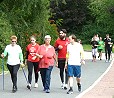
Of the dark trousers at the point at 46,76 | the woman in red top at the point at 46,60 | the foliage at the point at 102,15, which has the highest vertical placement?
the foliage at the point at 102,15

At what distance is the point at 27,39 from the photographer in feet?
70.1

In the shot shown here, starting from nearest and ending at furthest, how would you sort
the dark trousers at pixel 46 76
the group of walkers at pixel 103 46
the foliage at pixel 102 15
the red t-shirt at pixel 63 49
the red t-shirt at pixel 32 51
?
the dark trousers at pixel 46 76 < the red t-shirt at pixel 32 51 < the red t-shirt at pixel 63 49 < the group of walkers at pixel 103 46 < the foliage at pixel 102 15

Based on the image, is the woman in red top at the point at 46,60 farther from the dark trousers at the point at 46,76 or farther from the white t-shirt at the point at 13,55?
the white t-shirt at the point at 13,55

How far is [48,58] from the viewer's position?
491 inches

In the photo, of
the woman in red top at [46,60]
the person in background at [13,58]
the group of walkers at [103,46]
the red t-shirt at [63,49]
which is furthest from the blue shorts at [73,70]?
the group of walkers at [103,46]

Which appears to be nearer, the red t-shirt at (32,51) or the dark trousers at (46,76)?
the dark trousers at (46,76)

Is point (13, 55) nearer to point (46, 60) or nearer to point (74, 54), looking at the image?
point (46, 60)

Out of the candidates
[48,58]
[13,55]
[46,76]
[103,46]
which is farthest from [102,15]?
[13,55]

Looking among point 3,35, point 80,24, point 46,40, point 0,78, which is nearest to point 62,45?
point 46,40

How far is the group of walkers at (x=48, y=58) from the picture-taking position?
12.1m

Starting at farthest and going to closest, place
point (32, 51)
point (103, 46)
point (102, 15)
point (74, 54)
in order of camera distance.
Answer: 1. point (102, 15)
2. point (103, 46)
3. point (32, 51)
4. point (74, 54)

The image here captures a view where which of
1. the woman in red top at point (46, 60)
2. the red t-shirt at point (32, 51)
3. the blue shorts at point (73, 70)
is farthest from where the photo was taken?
the red t-shirt at point (32, 51)

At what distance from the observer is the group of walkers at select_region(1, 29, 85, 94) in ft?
39.8

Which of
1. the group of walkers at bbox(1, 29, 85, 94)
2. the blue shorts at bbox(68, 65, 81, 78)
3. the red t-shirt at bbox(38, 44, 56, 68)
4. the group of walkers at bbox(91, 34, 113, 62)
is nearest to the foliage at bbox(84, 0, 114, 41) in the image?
the group of walkers at bbox(91, 34, 113, 62)
